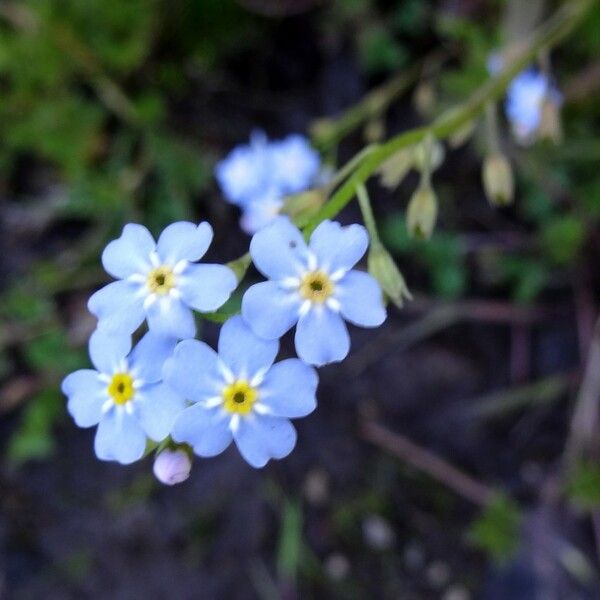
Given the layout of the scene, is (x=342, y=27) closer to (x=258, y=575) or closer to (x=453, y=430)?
(x=453, y=430)

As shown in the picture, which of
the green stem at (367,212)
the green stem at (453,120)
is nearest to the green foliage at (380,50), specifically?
the green stem at (453,120)

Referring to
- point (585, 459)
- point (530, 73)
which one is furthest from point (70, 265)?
point (585, 459)

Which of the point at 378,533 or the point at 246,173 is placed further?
the point at 378,533

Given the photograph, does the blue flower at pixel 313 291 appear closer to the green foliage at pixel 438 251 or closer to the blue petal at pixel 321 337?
the blue petal at pixel 321 337

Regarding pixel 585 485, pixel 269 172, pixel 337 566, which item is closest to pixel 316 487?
pixel 337 566

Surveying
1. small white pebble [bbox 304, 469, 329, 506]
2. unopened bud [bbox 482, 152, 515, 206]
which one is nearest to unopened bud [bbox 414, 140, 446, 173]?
unopened bud [bbox 482, 152, 515, 206]

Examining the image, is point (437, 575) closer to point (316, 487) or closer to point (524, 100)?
point (316, 487)
